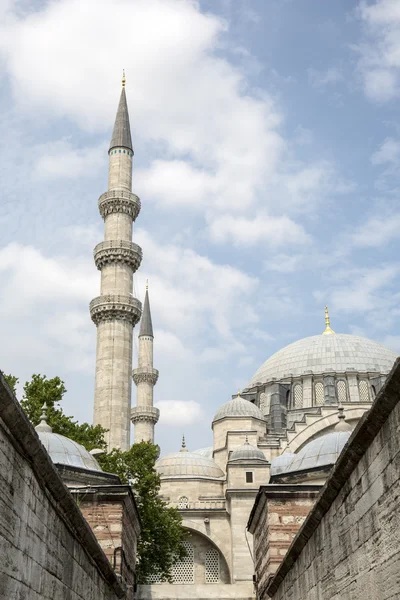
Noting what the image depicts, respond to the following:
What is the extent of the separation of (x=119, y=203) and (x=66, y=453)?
1714 centimetres

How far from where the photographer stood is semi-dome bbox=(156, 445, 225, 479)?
29.3 m

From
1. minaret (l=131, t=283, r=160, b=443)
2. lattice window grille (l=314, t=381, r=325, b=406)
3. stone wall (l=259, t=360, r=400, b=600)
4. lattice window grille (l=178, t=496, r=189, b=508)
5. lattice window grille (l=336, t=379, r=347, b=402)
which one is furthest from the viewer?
lattice window grille (l=314, t=381, r=325, b=406)

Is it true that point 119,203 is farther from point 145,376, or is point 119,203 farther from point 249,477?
point 249,477

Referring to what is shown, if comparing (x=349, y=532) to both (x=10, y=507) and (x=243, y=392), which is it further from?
(x=243, y=392)

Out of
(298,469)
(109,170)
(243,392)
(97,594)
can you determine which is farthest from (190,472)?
(97,594)

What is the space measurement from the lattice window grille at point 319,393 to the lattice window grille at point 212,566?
10912 mm

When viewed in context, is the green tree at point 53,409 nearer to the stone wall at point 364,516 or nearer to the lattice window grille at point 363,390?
the stone wall at point 364,516

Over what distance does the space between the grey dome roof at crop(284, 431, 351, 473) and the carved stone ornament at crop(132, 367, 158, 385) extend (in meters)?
22.5

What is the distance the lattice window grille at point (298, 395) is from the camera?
118 feet

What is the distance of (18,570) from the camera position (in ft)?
13.2

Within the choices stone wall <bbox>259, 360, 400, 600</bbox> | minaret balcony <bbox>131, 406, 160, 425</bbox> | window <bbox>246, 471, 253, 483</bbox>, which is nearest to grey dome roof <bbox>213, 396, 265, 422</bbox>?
minaret balcony <bbox>131, 406, 160, 425</bbox>

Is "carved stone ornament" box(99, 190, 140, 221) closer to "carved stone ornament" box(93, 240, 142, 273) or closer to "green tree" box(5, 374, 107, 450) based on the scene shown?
"carved stone ornament" box(93, 240, 142, 273)

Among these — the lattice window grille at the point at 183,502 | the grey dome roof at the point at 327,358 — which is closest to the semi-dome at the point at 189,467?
the lattice window grille at the point at 183,502

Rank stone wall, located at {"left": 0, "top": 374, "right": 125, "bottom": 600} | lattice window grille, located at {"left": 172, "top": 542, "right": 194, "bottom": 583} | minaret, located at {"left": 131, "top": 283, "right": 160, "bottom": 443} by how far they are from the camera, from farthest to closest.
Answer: minaret, located at {"left": 131, "top": 283, "right": 160, "bottom": 443}
lattice window grille, located at {"left": 172, "top": 542, "right": 194, "bottom": 583}
stone wall, located at {"left": 0, "top": 374, "right": 125, "bottom": 600}
